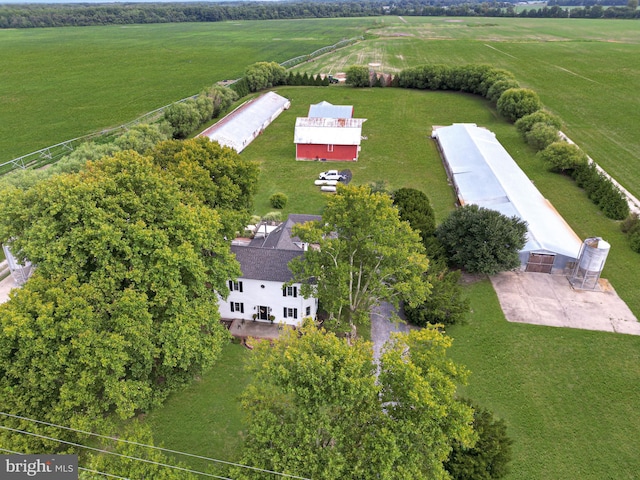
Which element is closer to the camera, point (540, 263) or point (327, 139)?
point (540, 263)

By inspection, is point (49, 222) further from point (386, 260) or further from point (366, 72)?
point (366, 72)

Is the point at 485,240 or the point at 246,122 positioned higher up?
the point at 485,240

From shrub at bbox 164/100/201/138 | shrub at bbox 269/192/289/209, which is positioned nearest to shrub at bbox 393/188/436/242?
shrub at bbox 269/192/289/209

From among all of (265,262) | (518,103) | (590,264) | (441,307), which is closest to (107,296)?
(265,262)

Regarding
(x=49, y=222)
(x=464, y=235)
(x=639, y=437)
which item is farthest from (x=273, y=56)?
(x=639, y=437)

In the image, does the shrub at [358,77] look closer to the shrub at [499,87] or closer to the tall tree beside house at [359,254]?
the shrub at [499,87]

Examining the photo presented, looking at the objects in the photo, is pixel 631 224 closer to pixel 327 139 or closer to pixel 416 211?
pixel 416 211

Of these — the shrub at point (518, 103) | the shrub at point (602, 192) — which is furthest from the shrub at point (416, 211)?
the shrub at point (518, 103)
